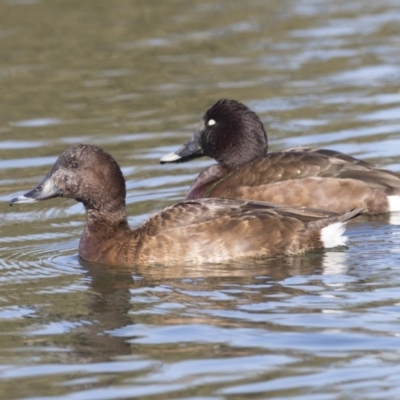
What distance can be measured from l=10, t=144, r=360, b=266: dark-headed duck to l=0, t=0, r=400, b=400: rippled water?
182 mm

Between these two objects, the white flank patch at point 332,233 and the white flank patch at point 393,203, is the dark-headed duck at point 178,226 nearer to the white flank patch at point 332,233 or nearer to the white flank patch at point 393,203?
the white flank patch at point 332,233

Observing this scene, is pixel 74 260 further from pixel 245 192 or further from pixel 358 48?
pixel 358 48

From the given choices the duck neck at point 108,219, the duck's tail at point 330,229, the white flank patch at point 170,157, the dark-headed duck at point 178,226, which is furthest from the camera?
the white flank patch at point 170,157

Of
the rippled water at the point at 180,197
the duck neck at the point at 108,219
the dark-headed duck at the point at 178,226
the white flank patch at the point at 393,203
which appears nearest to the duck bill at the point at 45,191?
the dark-headed duck at the point at 178,226

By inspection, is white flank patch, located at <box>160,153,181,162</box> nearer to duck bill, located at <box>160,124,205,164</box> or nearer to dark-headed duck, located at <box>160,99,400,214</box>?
duck bill, located at <box>160,124,205,164</box>

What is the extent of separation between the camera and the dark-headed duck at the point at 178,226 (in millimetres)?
9086

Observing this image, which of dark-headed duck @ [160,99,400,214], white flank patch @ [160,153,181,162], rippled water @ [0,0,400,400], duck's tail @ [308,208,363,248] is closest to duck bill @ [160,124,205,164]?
white flank patch @ [160,153,181,162]

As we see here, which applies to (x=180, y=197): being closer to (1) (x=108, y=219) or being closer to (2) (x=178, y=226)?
(1) (x=108, y=219)

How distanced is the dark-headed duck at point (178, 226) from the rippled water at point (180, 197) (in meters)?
0.18

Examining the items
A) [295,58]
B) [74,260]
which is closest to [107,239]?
[74,260]

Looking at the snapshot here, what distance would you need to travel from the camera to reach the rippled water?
21.7 feet

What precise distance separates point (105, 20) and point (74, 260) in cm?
1047

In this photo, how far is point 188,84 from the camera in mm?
15930

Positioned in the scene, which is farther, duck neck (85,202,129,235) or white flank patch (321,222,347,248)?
duck neck (85,202,129,235)
